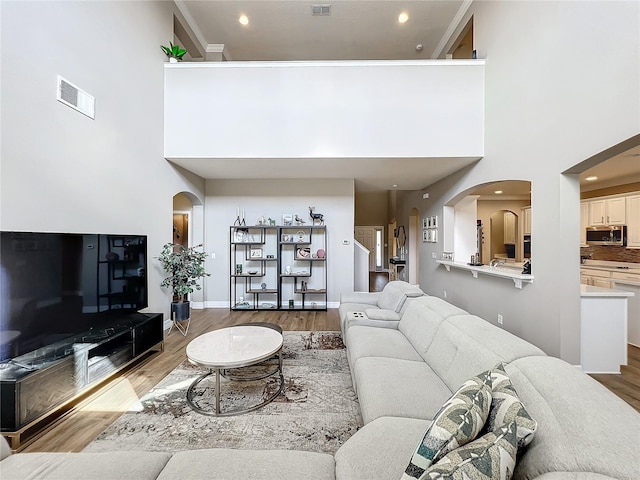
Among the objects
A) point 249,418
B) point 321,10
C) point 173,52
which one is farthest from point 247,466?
point 321,10

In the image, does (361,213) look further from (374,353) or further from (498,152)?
(374,353)

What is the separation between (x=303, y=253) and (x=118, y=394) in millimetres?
3643

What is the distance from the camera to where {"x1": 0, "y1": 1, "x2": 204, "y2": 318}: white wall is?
2225 mm

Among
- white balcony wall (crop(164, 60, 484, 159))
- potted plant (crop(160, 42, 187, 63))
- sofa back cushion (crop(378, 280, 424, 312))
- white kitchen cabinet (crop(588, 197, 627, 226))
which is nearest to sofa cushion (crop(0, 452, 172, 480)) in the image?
sofa back cushion (crop(378, 280, 424, 312))

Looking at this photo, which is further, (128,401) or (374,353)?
(128,401)

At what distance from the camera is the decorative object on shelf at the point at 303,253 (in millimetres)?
5586

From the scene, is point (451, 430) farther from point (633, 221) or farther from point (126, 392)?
point (633, 221)

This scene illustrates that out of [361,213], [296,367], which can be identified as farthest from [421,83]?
[361,213]

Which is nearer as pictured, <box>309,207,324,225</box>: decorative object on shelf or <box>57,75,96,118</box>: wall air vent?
<box>57,75,96,118</box>: wall air vent

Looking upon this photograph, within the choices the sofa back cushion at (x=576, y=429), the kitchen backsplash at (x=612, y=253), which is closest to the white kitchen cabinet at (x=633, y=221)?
the kitchen backsplash at (x=612, y=253)

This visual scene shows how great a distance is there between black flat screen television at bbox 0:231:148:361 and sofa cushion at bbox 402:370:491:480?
9.28 ft

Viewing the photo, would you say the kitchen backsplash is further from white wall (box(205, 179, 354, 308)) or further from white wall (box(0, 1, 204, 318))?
white wall (box(0, 1, 204, 318))

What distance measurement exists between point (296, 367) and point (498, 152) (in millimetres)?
3794

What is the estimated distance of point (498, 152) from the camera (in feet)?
12.3
